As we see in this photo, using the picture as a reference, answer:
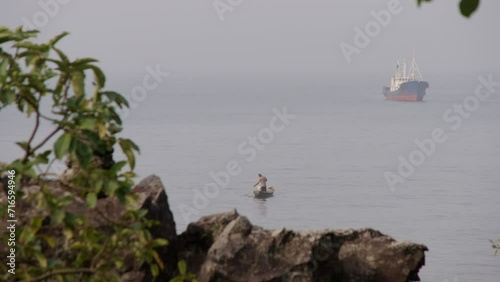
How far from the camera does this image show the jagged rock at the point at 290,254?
10531 millimetres

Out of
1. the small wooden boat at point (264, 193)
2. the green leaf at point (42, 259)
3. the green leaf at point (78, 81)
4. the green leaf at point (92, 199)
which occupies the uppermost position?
the green leaf at point (78, 81)

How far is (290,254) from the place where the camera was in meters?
10.6

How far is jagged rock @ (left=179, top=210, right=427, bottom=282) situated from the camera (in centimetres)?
1053

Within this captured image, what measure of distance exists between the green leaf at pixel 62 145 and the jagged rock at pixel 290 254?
12.3 feet

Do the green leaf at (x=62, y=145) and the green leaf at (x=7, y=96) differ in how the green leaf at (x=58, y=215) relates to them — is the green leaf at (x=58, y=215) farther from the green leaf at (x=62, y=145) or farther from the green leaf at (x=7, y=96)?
the green leaf at (x=7, y=96)

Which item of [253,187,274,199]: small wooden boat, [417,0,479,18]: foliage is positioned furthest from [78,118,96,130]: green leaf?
[253,187,274,199]: small wooden boat

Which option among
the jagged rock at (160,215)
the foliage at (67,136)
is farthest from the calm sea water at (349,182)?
the foliage at (67,136)

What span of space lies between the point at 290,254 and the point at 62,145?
4.04 m

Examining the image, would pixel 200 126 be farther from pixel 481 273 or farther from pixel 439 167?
pixel 481 273

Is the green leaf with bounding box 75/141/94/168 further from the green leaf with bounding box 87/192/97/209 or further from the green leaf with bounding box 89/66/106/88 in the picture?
the green leaf with bounding box 89/66/106/88

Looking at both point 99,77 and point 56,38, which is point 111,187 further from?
point 56,38

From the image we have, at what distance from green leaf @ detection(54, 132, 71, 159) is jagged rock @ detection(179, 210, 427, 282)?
3745 millimetres

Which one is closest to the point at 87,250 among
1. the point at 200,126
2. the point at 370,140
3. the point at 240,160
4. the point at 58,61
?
the point at 58,61

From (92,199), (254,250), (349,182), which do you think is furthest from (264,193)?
(92,199)
